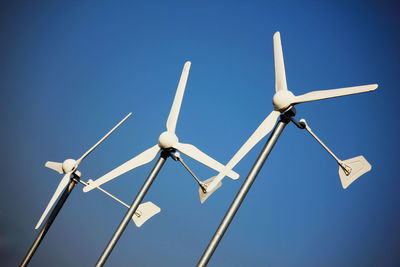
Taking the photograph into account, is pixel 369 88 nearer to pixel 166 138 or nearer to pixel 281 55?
pixel 281 55

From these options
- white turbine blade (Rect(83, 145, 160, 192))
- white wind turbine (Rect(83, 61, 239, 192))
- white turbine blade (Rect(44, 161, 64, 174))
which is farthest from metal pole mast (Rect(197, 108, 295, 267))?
white turbine blade (Rect(44, 161, 64, 174))

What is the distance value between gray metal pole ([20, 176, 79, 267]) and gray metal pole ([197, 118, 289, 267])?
1409 cm

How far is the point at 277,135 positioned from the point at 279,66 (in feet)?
12.8

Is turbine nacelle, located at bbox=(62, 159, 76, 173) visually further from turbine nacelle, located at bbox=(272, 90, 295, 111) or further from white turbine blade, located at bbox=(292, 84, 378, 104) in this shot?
white turbine blade, located at bbox=(292, 84, 378, 104)

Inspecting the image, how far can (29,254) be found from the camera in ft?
73.0

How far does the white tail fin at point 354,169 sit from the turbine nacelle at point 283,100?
4.32m

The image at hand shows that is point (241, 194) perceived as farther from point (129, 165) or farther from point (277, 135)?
point (129, 165)

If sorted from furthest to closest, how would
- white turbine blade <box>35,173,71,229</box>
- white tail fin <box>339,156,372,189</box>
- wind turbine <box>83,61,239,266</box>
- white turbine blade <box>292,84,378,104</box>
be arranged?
white turbine blade <box>35,173,71,229</box> → wind turbine <box>83,61,239,266</box> → white tail fin <box>339,156,372,189</box> → white turbine blade <box>292,84,378,104</box>

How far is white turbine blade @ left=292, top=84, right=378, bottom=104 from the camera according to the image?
1359 cm

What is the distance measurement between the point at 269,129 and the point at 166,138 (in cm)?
671

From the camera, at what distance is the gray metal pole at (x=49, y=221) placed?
72.9 feet

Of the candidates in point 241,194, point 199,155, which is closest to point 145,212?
point 199,155

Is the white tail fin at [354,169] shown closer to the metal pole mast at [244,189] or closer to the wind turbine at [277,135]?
the wind turbine at [277,135]

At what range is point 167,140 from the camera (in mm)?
19766
